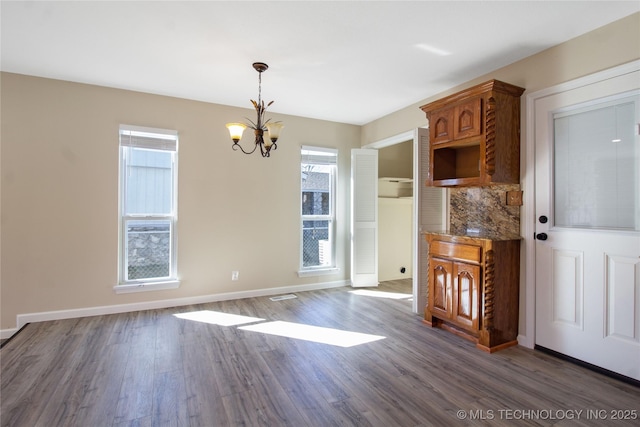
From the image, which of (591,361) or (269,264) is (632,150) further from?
(269,264)

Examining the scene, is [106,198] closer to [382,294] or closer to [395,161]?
[382,294]

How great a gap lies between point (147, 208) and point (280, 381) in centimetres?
283

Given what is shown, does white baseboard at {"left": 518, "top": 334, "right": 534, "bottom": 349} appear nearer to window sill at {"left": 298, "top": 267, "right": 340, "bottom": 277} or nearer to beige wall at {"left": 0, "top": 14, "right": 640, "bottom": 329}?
beige wall at {"left": 0, "top": 14, "right": 640, "bottom": 329}

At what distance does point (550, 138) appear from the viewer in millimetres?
2715

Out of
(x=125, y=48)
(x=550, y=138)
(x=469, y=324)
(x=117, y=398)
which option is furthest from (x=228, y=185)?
(x=550, y=138)

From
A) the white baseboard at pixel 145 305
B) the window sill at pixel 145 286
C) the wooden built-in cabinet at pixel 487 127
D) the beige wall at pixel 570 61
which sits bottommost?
the white baseboard at pixel 145 305

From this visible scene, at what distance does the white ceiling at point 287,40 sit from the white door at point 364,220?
1435 millimetres

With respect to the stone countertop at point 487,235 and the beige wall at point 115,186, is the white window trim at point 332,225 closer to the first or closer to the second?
the beige wall at point 115,186

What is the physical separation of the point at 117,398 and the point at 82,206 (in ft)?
8.00

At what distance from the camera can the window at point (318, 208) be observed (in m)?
4.88

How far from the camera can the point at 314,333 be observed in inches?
124

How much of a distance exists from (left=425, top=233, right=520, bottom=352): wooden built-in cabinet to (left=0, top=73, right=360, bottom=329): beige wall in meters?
2.39

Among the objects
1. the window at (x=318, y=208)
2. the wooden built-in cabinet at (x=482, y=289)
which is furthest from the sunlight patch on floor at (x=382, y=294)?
the wooden built-in cabinet at (x=482, y=289)

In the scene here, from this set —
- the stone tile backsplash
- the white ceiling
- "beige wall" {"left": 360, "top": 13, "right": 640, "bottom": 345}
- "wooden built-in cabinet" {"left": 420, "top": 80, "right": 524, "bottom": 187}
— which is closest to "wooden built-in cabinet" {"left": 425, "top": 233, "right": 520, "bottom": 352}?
"beige wall" {"left": 360, "top": 13, "right": 640, "bottom": 345}
